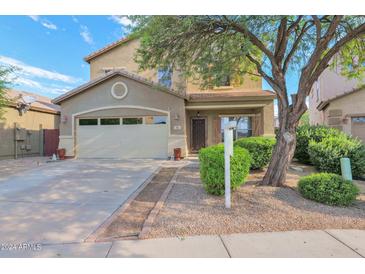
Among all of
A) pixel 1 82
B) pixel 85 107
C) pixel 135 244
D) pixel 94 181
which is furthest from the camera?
pixel 85 107

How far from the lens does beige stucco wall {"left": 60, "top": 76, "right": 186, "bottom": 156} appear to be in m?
14.7

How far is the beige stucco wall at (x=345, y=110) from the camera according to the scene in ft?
49.7

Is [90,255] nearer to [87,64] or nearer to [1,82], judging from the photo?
[1,82]

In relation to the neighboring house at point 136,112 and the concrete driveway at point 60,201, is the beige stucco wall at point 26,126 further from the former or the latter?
the concrete driveway at point 60,201

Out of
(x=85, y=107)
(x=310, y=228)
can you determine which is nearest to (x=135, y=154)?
(x=85, y=107)

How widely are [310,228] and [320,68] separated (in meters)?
4.54

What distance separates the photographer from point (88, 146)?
15578 millimetres

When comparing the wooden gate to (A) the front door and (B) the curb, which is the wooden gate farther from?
(B) the curb

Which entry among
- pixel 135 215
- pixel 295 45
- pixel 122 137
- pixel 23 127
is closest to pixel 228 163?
pixel 135 215

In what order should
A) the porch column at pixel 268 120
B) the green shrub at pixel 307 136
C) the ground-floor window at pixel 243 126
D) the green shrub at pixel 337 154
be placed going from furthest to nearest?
the ground-floor window at pixel 243 126 < the porch column at pixel 268 120 < the green shrub at pixel 307 136 < the green shrub at pixel 337 154

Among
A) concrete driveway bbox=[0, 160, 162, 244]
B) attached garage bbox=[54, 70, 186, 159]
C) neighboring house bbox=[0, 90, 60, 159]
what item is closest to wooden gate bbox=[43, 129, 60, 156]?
neighboring house bbox=[0, 90, 60, 159]

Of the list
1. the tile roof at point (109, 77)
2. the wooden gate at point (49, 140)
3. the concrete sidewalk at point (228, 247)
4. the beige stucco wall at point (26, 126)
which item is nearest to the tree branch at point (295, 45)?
the concrete sidewalk at point (228, 247)

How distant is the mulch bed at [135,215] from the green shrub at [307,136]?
6.32 metres

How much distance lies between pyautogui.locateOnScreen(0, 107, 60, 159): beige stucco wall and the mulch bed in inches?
489
